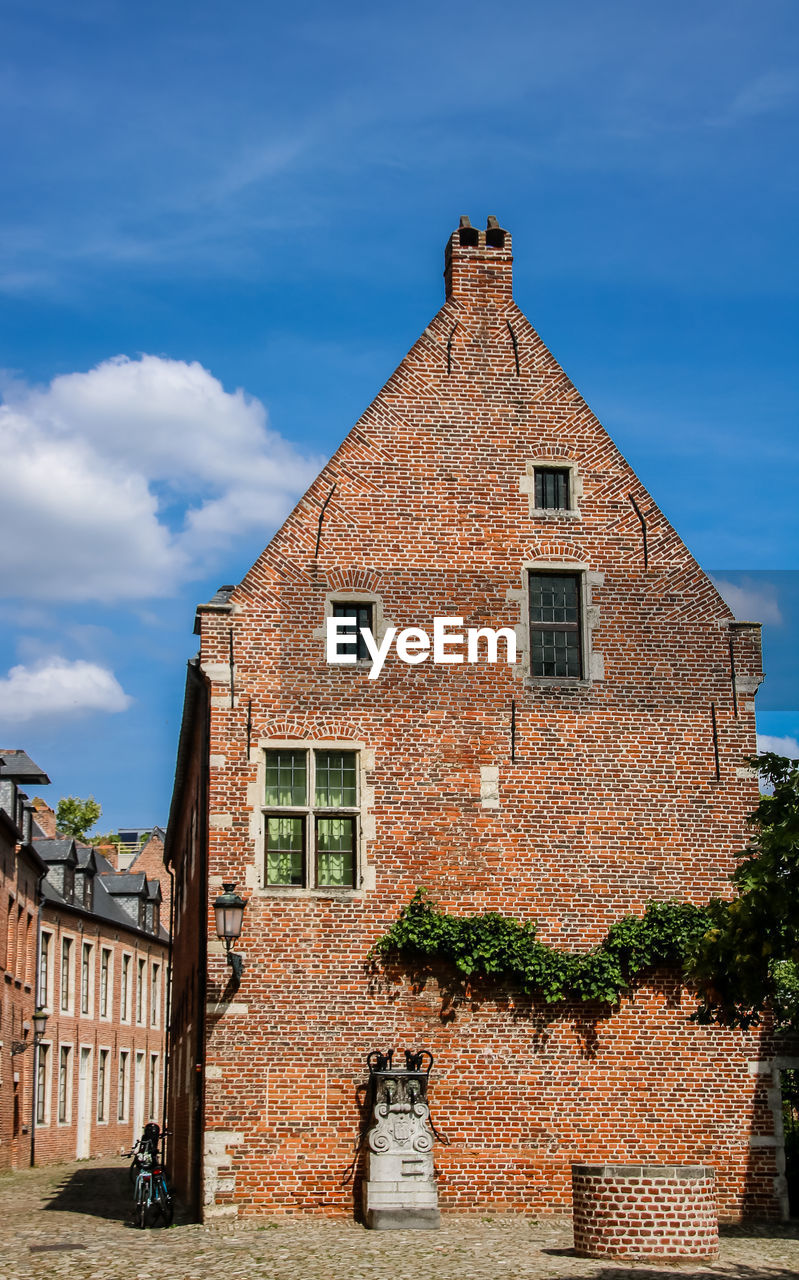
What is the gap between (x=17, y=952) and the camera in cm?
3020

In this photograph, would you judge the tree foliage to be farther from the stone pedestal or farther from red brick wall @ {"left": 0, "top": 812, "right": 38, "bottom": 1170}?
red brick wall @ {"left": 0, "top": 812, "right": 38, "bottom": 1170}

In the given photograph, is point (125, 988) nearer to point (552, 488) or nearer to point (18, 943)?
point (18, 943)

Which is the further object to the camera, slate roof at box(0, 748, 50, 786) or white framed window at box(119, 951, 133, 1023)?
white framed window at box(119, 951, 133, 1023)

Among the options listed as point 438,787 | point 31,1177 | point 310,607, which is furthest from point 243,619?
point 31,1177

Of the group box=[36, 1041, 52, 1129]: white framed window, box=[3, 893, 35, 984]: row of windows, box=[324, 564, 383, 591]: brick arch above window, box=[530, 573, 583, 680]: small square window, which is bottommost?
box=[36, 1041, 52, 1129]: white framed window

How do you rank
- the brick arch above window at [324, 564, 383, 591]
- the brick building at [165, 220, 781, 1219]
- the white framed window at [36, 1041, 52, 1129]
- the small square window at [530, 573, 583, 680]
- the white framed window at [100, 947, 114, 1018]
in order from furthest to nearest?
the white framed window at [100, 947, 114, 1018] < the white framed window at [36, 1041, 52, 1129] < the small square window at [530, 573, 583, 680] < the brick arch above window at [324, 564, 383, 591] < the brick building at [165, 220, 781, 1219]

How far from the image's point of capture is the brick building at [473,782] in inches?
616

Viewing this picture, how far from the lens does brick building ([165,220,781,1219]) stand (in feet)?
51.3

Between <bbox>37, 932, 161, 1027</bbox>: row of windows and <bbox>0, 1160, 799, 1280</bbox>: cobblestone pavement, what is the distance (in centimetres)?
1645

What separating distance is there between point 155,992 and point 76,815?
9.48m

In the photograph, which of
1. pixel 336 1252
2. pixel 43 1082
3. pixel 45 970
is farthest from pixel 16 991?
pixel 336 1252

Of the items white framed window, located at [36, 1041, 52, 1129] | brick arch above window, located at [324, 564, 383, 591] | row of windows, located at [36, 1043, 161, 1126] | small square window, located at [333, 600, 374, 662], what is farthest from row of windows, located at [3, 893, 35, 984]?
brick arch above window, located at [324, 564, 383, 591]

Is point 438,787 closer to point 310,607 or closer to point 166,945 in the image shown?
point 310,607

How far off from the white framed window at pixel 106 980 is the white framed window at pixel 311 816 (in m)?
23.6
